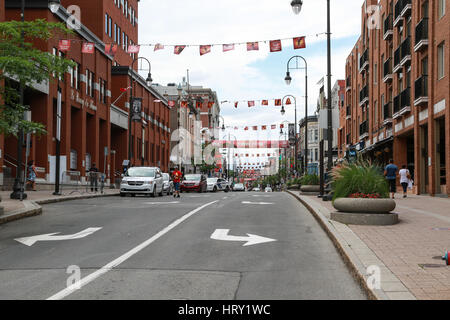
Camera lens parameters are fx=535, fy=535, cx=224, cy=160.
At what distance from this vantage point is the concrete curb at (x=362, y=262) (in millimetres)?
5551

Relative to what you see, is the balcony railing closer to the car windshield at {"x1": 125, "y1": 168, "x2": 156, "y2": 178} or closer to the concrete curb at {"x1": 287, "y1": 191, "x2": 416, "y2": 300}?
the car windshield at {"x1": 125, "y1": 168, "x2": 156, "y2": 178}

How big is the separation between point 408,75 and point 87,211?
2340cm

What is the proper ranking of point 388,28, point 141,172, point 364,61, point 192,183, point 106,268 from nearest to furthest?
1. point 106,268
2. point 141,172
3. point 388,28
4. point 192,183
5. point 364,61

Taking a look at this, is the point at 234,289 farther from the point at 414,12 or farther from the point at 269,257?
the point at 414,12

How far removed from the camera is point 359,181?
12.7 m

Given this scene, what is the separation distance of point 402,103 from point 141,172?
53.6ft

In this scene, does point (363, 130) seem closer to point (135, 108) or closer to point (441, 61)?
point (135, 108)

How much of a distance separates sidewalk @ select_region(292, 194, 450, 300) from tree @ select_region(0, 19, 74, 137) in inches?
300

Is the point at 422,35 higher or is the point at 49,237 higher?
the point at 422,35

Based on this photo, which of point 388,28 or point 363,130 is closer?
point 388,28

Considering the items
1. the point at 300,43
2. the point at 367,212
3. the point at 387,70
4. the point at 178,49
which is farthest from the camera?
the point at 387,70

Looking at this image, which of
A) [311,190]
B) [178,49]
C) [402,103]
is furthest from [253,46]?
[402,103]

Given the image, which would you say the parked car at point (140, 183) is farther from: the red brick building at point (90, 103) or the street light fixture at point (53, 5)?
A: the street light fixture at point (53, 5)

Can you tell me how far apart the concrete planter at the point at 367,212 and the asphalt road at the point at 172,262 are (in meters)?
0.78
